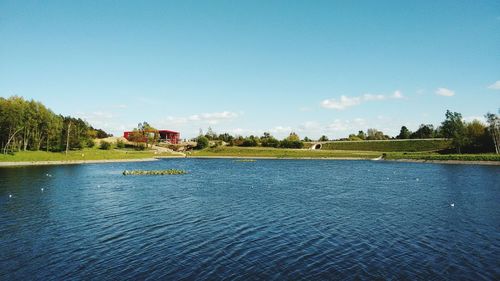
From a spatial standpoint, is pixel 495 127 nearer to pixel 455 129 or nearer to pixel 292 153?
pixel 455 129

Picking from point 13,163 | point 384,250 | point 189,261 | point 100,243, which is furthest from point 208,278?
point 13,163

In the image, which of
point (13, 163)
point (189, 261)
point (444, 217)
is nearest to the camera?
point (189, 261)

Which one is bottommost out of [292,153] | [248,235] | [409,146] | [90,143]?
[248,235]

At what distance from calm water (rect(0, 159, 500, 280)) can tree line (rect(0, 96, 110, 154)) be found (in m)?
77.4

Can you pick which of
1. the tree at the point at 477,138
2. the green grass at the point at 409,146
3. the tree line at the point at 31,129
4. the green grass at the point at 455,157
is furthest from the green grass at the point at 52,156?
the tree at the point at 477,138

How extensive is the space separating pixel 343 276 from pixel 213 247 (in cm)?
1011

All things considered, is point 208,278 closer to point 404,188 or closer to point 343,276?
point 343,276

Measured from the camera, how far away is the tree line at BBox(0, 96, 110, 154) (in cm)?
11659

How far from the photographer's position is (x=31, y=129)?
13188 cm

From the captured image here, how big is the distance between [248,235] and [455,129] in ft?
495

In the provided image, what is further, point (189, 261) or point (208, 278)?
point (189, 261)

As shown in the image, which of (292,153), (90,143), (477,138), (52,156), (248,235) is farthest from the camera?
(292,153)

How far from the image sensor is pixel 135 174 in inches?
3460

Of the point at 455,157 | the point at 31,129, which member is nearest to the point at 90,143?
the point at 31,129
